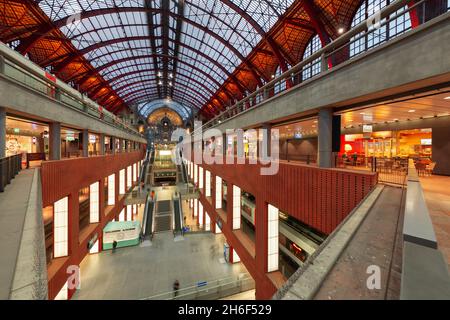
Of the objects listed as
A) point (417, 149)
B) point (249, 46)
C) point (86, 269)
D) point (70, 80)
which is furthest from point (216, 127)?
point (70, 80)

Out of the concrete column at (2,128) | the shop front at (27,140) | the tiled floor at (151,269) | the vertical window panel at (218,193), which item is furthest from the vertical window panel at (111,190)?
the concrete column at (2,128)

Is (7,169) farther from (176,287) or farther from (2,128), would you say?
(176,287)

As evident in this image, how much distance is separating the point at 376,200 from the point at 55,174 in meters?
13.1

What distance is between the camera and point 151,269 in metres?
16.0

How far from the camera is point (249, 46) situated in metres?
24.5

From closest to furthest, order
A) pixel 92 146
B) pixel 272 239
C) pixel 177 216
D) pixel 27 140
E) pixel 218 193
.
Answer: pixel 272 239 < pixel 218 193 < pixel 92 146 < pixel 27 140 < pixel 177 216

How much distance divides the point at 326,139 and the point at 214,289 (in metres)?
12.4

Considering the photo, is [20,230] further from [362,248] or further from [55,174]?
[55,174]

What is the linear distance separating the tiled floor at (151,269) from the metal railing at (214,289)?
692 mm

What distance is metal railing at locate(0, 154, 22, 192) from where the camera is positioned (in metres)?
5.53

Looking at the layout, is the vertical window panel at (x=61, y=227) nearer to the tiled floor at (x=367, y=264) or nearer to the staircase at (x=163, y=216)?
the staircase at (x=163, y=216)

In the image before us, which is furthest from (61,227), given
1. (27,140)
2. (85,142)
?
(27,140)

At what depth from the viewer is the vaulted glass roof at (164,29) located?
19.8m

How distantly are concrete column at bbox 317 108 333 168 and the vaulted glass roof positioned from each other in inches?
601
